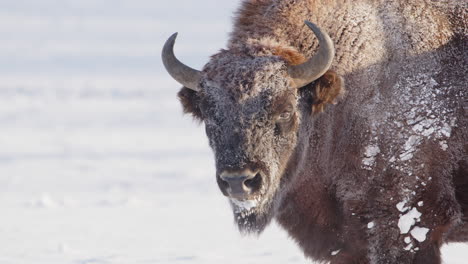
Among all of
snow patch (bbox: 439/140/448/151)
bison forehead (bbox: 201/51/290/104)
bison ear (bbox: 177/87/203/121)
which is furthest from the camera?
bison ear (bbox: 177/87/203/121)

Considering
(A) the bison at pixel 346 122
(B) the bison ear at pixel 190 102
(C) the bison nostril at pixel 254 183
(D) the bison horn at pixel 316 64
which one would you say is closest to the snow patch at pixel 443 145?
(A) the bison at pixel 346 122

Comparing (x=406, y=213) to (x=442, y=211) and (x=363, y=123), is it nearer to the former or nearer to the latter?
(x=442, y=211)

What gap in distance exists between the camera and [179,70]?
19.3 feet

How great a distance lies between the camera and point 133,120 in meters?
22.6

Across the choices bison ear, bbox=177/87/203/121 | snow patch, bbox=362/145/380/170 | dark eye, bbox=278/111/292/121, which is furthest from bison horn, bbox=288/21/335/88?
bison ear, bbox=177/87/203/121

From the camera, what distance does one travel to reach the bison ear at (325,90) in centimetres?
569

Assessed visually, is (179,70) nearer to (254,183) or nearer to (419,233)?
(254,183)

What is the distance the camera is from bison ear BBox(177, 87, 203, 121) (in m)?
5.91

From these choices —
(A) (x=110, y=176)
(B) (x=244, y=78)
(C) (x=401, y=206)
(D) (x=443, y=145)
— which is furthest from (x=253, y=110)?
(A) (x=110, y=176)

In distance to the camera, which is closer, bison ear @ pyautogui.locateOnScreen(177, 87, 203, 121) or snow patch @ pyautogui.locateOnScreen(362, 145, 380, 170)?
snow patch @ pyautogui.locateOnScreen(362, 145, 380, 170)

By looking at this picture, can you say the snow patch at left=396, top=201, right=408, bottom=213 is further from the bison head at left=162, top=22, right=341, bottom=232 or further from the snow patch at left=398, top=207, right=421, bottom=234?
the bison head at left=162, top=22, right=341, bottom=232

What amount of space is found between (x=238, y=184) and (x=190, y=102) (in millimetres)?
960

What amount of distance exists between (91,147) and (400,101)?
12.8 m

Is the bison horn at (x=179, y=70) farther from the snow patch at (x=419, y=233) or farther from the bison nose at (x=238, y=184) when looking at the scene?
the snow patch at (x=419, y=233)
